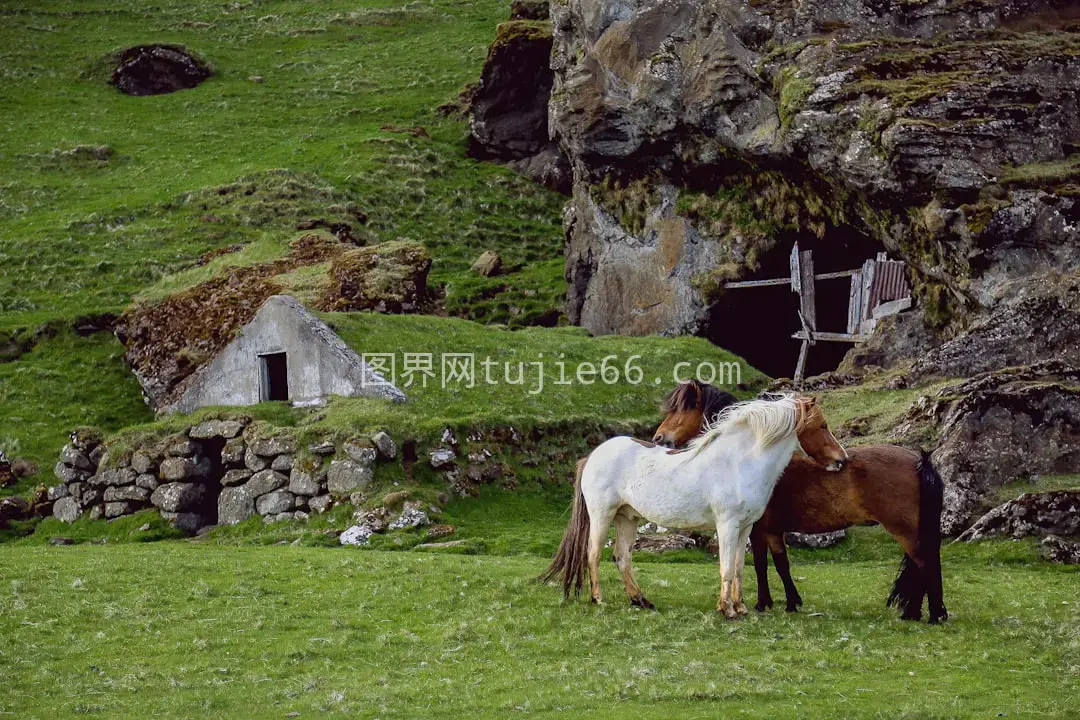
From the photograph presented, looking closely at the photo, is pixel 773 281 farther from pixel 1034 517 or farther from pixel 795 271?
pixel 1034 517

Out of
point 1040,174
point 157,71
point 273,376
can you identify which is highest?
point 157,71

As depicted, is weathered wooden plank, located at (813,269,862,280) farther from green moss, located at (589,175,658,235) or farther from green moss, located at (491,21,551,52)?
→ green moss, located at (491,21,551,52)

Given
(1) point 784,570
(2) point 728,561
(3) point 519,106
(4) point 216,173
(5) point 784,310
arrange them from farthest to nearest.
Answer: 1. (3) point 519,106
2. (4) point 216,173
3. (5) point 784,310
4. (1) point 784,570
5. (2) point 728,561

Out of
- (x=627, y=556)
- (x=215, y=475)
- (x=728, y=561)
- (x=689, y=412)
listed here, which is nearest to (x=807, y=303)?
(x=215, y=475)

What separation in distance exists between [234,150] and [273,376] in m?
38.6

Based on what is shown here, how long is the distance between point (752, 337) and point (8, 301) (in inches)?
1136

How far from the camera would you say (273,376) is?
104 feet

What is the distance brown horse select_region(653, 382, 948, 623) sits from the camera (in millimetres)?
14727

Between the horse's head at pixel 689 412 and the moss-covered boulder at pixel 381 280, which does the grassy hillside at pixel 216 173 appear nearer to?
the moss-covered boulder at pixel 381 280

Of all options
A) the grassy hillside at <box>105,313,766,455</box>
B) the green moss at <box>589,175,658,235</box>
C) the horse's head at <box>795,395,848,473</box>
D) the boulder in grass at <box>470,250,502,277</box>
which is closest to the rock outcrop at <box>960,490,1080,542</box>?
the horse's head at <box>795,395,848,473</box>

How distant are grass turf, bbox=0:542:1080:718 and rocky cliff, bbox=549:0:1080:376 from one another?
48.1ft

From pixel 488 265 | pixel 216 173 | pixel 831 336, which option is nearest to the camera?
pixel 831 336

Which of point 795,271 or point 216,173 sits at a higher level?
point 216,173

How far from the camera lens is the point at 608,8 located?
154 feet
